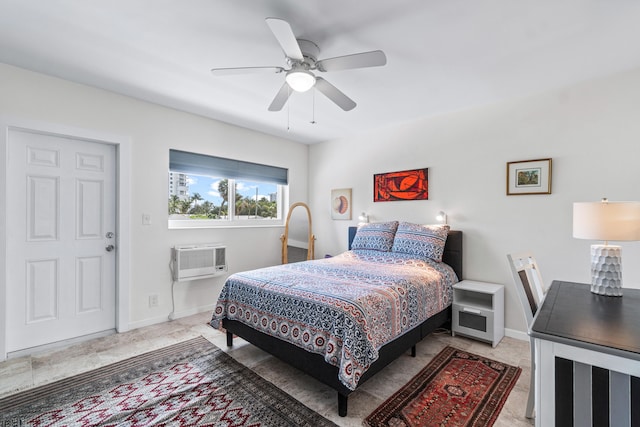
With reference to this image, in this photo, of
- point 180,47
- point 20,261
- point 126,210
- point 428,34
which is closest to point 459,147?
point 428,34

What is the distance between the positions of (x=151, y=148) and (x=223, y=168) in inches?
34.6

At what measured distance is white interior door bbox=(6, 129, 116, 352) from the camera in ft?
8.35

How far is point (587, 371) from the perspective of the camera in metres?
1.06

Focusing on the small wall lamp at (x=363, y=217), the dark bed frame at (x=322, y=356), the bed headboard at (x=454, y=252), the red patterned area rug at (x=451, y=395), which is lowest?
the red patterned area rug at (x=451, y=395)

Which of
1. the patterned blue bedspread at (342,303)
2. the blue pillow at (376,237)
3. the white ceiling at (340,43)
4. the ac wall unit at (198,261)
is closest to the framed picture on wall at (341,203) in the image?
the blue pillow at (376,237)

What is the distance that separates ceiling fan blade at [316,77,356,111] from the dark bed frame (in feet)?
6.08

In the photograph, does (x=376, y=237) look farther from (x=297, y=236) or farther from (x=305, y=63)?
(x=305, y=63)

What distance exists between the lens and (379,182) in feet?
13.5

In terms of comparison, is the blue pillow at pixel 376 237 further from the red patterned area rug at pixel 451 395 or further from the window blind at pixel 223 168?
the window blind at pixel 223 168

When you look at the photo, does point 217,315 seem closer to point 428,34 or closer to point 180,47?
point 180,47

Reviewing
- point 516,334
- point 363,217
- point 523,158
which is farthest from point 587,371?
point 363,217

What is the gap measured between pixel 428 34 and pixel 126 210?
10.4 feet

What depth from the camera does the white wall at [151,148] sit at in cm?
260

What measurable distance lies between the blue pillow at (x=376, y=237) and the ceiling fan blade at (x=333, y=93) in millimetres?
1700
